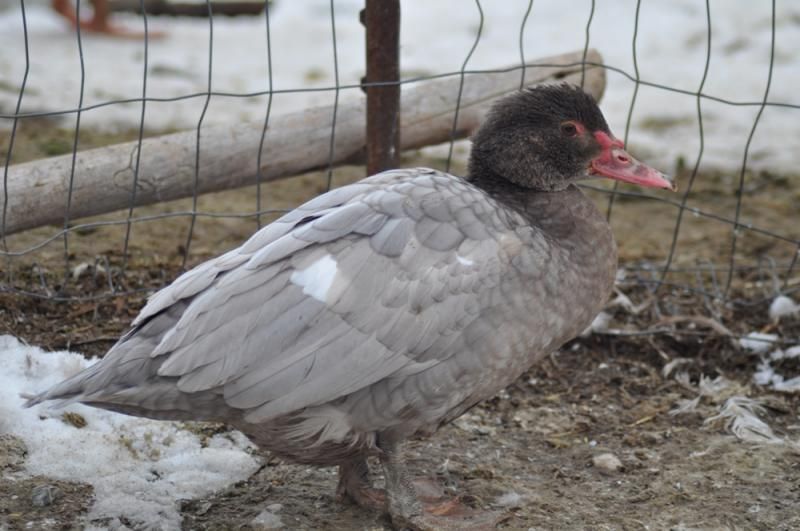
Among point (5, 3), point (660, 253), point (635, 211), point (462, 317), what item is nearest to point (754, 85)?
point (635, 211)

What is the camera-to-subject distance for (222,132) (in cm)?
470

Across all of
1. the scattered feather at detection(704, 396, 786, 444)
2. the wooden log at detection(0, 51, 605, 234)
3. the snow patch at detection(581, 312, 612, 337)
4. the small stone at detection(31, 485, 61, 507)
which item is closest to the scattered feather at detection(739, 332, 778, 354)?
the scattered feather at detection(704, 396, 786, 444)

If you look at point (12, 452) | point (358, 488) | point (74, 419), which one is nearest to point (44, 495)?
point (12, 452)

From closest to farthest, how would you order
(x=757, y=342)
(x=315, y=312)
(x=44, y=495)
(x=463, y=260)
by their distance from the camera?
1. (x=315, y=312)
2. (x=463, y=260)
3. (x=44, y=495)
4. (x=757, y=342)

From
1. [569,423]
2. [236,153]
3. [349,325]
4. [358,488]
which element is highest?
[349,325]

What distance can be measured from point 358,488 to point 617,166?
1321 millimetres

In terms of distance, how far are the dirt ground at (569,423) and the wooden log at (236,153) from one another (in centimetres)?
37

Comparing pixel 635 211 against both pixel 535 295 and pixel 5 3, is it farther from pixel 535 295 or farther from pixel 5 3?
pixel 5 3

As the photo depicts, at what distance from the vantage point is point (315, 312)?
10.2 feet

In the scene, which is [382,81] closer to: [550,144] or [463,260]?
[550,144]

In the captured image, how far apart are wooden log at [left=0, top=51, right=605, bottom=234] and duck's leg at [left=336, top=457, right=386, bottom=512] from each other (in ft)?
5.16

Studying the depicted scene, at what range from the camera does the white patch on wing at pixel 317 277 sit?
3115mm

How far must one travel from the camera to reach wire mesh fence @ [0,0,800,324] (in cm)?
459

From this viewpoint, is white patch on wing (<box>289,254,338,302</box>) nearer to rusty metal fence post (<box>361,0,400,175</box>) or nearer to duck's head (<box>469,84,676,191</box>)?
duck's head (<box>469,84,676,191</box>)
